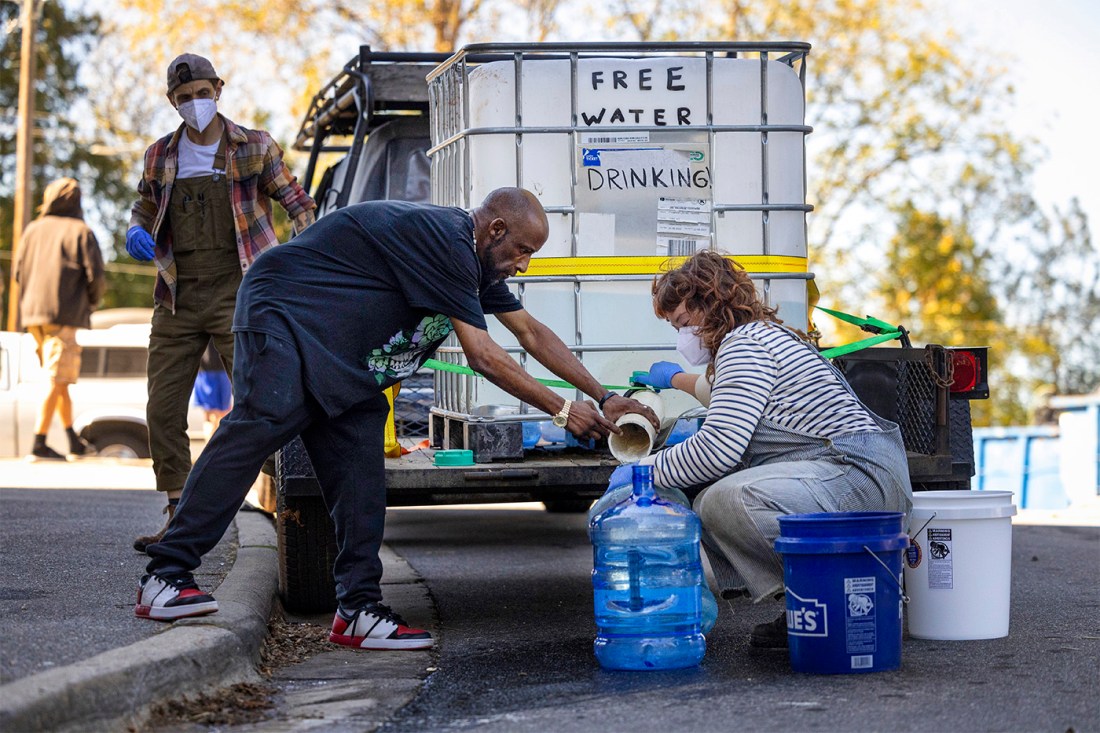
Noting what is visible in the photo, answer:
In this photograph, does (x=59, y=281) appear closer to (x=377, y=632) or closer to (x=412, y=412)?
(x=412, y=412)

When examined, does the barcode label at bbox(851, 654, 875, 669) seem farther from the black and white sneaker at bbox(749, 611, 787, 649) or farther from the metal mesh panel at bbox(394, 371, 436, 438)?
the metal mesh panel at bbox(394, 371, 436, 438)

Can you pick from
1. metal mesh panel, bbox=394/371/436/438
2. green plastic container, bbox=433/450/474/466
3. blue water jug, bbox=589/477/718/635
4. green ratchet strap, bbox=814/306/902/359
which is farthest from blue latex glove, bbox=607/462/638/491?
metal mesh panel, bbox=394/371/436/438

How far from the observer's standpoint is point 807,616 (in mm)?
4340

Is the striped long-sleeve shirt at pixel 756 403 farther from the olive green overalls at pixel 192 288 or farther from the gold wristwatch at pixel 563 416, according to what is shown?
the olive green overalls at pixel 192 288

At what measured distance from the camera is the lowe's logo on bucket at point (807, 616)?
4.31m

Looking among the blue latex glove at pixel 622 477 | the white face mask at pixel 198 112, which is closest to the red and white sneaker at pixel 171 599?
the blue latex glove at pixel 622 477

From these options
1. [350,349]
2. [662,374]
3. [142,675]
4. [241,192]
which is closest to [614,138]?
[662,374]

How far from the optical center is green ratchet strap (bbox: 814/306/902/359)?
5690mm

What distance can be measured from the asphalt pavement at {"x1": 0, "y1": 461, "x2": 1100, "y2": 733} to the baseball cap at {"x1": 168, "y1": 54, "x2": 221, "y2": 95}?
2.17 meters

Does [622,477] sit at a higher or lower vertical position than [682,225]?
lower

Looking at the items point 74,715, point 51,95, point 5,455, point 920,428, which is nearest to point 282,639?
point 74,715

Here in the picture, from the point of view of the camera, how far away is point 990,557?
4898 mm

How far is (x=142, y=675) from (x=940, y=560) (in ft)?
8.99

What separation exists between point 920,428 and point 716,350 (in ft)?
4.11
